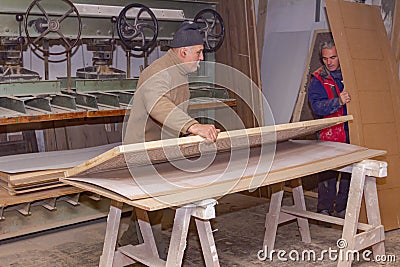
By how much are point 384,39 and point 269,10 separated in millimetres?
1318

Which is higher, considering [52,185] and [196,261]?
[52,185]

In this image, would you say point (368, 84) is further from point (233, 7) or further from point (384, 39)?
point (233, 7)

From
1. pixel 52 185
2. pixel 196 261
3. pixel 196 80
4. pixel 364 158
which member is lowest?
pixel 196 261

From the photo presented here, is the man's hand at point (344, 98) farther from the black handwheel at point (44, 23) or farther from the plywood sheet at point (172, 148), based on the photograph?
the black handwheel at point (44, 23)

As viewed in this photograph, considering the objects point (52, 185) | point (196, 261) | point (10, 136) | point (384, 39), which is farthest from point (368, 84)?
point (10, 136)

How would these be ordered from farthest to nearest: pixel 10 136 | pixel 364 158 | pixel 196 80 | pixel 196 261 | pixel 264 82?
pixel 264 82
pixel 196 80
pixel 10 136
pixel 196 261
pixel 364 158

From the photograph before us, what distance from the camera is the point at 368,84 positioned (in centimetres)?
309

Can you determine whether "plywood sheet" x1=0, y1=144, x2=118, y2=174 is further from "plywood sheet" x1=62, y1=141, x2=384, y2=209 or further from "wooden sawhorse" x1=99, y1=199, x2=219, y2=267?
"plywood sheet" x1=62, y1=141, x2=384, y2=209

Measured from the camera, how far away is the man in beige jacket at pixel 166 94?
2.16 m

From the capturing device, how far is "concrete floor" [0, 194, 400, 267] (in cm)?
278

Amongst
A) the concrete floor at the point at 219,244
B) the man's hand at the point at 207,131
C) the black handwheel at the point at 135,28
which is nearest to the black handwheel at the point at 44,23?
the black handwheel at the point at 135,28

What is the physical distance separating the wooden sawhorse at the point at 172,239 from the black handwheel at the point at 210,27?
1599 millimetres

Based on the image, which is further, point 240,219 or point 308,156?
point 240,219

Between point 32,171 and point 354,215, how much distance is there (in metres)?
1.67
